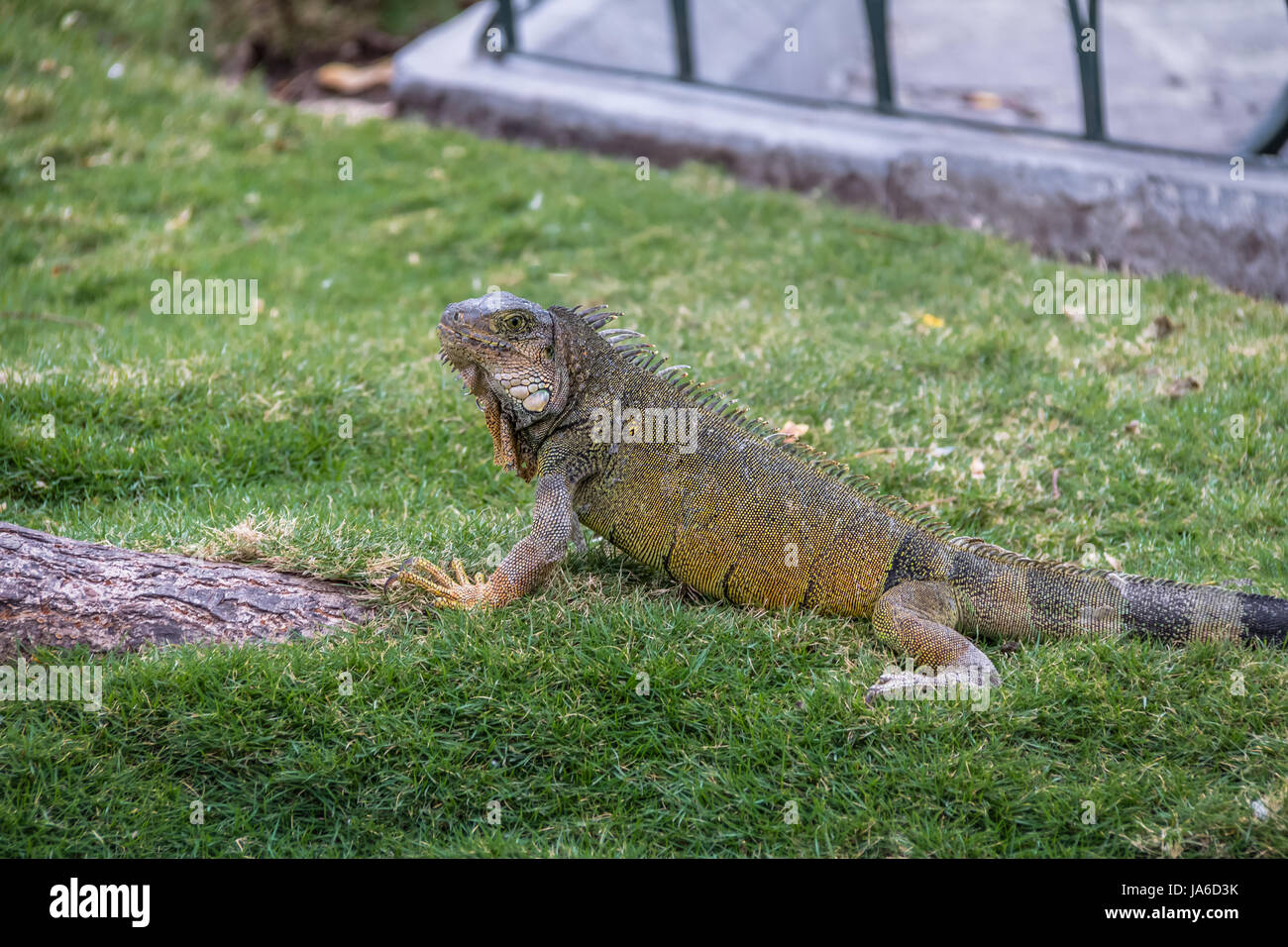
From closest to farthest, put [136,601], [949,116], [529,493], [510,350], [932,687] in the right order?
[932,687]
[136,601]
[510,350]
[529,493]
[949,116]

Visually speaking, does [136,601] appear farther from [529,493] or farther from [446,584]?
[529,493]

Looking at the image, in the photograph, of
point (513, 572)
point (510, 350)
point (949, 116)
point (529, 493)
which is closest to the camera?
point (513, 572)

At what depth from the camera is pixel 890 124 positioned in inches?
438

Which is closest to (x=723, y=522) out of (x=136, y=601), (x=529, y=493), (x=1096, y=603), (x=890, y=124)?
(x=1096, y=603)

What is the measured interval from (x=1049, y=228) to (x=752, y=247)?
8.73ft

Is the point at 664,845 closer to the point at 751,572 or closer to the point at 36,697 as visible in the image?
the point at 751,572

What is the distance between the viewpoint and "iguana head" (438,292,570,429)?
4867 millimetres

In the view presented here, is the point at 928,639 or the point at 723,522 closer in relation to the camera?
the point at 928,639

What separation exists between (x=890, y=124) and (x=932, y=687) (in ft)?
26.8

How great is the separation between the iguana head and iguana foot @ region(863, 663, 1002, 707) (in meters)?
1.88

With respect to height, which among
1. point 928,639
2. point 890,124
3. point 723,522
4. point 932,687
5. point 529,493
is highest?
point 890,124

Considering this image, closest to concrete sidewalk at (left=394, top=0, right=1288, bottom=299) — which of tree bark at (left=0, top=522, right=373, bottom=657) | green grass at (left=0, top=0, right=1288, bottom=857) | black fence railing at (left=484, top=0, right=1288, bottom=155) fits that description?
black fence railing at (left=484, top=0, right=1288, bottom=155)

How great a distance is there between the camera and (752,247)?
9.92 metres
